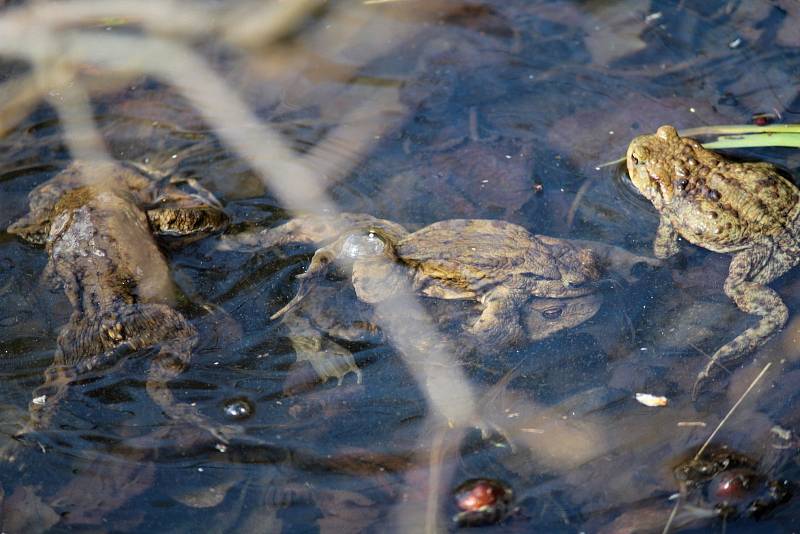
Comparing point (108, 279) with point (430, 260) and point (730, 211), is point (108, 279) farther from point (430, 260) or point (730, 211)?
point (730, 211)

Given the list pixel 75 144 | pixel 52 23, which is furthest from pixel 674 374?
pixel 52 23

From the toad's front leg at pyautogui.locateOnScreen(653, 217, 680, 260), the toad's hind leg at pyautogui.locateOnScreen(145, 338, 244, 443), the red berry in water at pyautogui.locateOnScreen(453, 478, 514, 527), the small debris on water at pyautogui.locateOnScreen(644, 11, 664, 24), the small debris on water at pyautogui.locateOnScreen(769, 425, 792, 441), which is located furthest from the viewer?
the small debris on water at pyautogui.locateOnScreen(644, 11, 664, 24)

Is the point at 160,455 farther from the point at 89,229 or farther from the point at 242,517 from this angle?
the point at 89,229

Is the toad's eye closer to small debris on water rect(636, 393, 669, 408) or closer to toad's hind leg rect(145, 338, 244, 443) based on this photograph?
small debris on water rect(636, 393, 669, 408)

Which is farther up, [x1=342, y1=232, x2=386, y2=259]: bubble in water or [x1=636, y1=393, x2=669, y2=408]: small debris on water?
[x1=342, y1=232, x2=386, y2=259]: bubble in water

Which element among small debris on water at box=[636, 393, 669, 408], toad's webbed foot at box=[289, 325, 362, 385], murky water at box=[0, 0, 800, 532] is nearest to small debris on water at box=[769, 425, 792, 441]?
murky water at box=[0, 0, 800, 532]

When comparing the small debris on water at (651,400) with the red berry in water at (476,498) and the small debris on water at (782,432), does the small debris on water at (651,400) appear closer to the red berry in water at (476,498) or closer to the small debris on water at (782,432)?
the small debris on water at (782,432)

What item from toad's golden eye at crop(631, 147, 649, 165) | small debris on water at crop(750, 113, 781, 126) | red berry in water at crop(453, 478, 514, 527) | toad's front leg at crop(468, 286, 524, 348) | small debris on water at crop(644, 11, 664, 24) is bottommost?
red berry in water at crop(453, 478, 514, 527)
